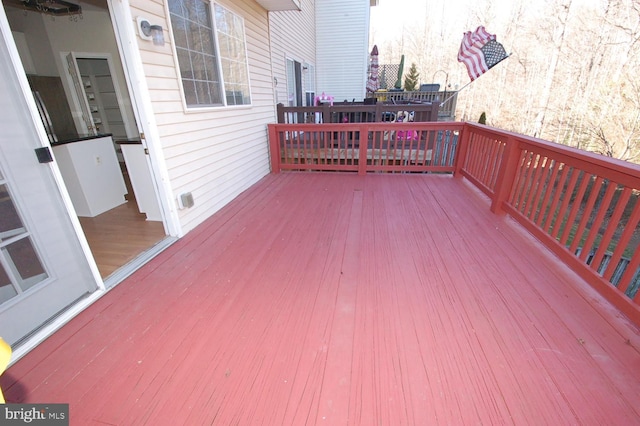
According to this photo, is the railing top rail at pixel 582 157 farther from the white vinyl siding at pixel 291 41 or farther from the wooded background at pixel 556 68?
the wooded background at pixel 556 68

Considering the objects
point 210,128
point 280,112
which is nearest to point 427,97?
point 280,112

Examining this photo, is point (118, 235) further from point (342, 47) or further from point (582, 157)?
point (342, 47)

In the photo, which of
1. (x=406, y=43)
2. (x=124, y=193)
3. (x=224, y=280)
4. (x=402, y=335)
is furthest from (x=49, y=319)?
(x=406, y=43)

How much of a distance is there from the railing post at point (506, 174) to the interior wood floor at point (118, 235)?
12.3 feet

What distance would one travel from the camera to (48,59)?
4414mm

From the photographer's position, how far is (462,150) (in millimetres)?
4797

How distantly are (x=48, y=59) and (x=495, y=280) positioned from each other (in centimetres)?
666

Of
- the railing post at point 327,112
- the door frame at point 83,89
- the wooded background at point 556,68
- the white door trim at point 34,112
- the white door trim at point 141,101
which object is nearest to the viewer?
the white door trim at point 34,112

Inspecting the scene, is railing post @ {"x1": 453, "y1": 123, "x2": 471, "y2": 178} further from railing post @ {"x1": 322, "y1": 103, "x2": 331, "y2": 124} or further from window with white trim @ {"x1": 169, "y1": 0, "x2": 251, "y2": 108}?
window with white trim @ {"x1": 169, "y1": 0, "x2": 251, "y2": 108}

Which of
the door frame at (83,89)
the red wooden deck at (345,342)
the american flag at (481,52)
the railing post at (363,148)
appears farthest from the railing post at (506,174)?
the door frame at (83,89)

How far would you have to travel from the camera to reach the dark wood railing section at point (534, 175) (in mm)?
1815

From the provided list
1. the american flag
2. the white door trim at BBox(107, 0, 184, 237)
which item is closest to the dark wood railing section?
the american flag

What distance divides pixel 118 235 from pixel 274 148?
120 inches

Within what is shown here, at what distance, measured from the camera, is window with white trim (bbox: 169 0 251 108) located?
115 inches
